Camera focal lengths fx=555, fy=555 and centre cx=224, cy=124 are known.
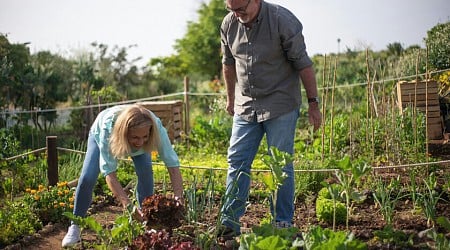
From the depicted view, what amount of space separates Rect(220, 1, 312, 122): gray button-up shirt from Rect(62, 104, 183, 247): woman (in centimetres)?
59

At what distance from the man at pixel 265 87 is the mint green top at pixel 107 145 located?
41cm

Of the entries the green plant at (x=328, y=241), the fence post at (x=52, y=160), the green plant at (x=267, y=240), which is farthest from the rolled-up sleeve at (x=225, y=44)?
the fence post at (x=52, y=160)

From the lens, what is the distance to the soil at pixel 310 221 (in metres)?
3.40

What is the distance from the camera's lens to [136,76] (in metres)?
15.3

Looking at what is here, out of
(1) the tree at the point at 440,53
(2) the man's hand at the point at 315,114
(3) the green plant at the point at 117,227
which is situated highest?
(1) the tree at the point at 440,53

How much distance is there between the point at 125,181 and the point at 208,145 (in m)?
2.26

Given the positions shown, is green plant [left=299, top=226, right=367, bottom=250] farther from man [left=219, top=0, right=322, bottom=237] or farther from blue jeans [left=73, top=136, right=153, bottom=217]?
blue jeans [left=73, top=136, right=153, bottom=217]

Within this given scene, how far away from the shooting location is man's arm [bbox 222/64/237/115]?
372 cm

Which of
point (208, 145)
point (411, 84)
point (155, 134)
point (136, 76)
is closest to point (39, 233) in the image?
point (155, 134)

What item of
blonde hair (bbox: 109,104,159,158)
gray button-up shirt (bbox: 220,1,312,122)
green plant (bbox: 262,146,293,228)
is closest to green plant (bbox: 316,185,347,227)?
gray button-up shirt (bbox: 220,1,312,122)

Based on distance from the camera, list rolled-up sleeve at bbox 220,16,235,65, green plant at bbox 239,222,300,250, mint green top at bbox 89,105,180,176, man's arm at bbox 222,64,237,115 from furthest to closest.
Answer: man's arm at bbox 222,64,237,115 → rolled-up sleeve at bbox 220,16,235,65 → mint green top at bbox 89,105,180,176 → green plant at bbox 239,222,300,250

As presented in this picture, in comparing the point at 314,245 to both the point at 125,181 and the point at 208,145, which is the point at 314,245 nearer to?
the point at 125,181

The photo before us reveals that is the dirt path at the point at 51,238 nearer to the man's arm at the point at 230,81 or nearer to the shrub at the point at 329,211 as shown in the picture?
the man's arm at the point at 230,81

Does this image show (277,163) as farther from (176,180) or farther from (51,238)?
(51,238)
